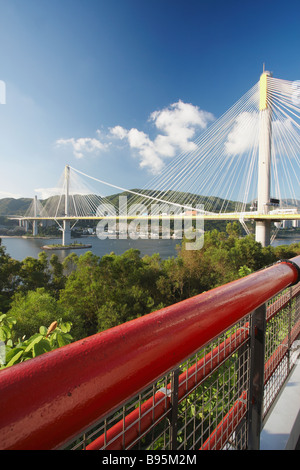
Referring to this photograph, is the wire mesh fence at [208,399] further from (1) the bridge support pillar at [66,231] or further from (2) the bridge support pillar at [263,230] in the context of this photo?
(1) the bridge support pillar at [66,231]

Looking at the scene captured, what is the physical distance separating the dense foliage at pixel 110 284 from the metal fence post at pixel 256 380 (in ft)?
23.4

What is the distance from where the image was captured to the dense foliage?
8.34 m

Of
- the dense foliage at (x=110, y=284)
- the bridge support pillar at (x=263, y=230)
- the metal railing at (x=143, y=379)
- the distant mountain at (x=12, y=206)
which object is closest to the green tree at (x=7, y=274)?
the dense foliage at (x=110, y=284)

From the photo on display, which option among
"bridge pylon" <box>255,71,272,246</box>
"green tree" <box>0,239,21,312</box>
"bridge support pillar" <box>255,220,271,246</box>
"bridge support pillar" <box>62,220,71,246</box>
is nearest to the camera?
"bridge pylon" <box>255,71,272,246</box>

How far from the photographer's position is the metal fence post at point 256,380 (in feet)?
2.36

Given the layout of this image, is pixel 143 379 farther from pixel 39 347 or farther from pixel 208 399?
pixel 39 347

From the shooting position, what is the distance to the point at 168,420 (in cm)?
49

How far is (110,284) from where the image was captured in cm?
1123

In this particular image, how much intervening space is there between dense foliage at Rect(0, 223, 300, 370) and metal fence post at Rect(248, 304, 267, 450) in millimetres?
7141

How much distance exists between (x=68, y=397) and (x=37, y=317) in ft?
25.7

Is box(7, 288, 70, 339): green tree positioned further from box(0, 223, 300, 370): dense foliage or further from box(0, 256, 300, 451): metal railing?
box(0, 256, 300, 451): metal railing

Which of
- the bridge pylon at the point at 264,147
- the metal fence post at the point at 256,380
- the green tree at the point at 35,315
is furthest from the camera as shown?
the bridge pylon at the point at 264,147

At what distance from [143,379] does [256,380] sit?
579mm

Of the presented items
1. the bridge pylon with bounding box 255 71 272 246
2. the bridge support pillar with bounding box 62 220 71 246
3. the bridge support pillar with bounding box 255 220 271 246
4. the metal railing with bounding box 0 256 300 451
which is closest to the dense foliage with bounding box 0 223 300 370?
the bridge support pillar with bounding box 255 220 271 246
